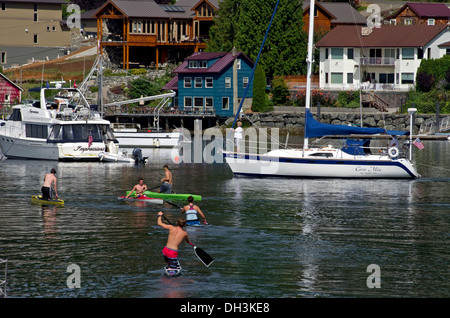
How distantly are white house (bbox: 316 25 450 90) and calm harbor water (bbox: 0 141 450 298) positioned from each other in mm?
50239

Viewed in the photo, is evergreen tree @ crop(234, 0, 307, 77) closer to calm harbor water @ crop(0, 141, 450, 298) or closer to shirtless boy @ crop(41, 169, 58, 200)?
calm harbor water @ crop(0, 141, 450, 298)

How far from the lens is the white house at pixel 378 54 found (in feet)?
306

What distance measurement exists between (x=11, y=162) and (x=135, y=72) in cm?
4923

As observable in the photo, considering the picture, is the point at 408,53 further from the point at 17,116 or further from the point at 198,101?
the point at 17,116

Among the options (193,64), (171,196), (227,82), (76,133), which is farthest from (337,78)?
(171,196)

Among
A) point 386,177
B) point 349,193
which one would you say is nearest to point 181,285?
point 349,193

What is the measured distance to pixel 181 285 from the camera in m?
22.5

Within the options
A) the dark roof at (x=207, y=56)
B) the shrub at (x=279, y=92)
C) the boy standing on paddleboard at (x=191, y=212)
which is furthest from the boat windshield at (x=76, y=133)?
the dark roof at (x=207, y=56)

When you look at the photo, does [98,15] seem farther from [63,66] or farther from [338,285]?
[338,285]

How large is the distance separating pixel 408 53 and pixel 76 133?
50.9 metres

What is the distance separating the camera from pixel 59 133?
5647cm

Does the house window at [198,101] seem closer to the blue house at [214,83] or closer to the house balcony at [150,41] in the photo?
the blue house at [214,83]

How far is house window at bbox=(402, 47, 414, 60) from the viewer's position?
9356 cm
